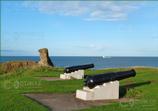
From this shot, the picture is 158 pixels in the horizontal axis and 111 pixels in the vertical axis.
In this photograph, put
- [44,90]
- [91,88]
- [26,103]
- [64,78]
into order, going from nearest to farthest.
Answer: [26,103] → [91,88] → [44,90] → [64,78]

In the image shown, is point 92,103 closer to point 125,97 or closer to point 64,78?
point 125,97

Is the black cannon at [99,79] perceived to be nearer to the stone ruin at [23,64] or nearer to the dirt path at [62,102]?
the dirt path at [62,102]

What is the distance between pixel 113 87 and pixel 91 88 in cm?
116

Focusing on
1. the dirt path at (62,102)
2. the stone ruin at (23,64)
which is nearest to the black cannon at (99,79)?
the dirt path at (62,102)

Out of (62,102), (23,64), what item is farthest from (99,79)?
(23,64)

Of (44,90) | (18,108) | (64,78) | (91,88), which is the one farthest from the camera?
(64,78)

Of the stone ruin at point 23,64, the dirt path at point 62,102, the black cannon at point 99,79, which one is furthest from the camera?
the stone ruin at point 23,64

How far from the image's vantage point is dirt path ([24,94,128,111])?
1618 centimetres

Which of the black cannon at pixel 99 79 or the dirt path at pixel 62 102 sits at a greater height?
the black cannon at pixel 99 79

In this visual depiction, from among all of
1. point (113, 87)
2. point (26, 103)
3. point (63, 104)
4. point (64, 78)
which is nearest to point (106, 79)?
point (113, 87)

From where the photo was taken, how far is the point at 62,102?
17.5 metres

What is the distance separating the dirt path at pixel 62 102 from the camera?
53.1ft

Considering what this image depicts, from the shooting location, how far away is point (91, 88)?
61.5ft

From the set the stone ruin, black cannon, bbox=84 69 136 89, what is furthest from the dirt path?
the stone ruin
